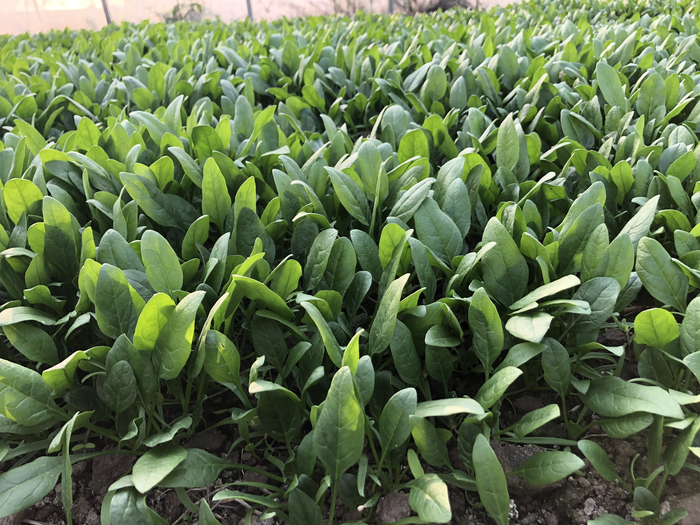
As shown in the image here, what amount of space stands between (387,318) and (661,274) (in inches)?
25.5

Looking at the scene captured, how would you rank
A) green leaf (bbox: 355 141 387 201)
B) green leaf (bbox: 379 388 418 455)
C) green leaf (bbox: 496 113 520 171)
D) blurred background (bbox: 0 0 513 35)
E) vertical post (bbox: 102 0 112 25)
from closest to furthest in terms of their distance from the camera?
green leaf (bbox: 379 388 418 455), green leaf (bbox: 355 141 387 201), green leaf (bbox: 496 113 520 171), blurred background (bbox: 0 0 513 35), vertical post (bbox: 102 0 112 25)

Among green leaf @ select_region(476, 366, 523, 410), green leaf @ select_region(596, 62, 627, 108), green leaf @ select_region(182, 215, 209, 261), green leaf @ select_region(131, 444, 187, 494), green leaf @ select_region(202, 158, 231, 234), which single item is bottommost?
green leaf @ select_region(131, 444, 187, 494)

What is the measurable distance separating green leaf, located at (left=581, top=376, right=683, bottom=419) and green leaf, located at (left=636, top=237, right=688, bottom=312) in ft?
0.84

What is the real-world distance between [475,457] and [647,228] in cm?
71

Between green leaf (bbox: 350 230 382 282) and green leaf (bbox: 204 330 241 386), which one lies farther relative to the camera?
green leaf (bbox: 350 230 382 282)

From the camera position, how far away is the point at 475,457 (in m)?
0.82

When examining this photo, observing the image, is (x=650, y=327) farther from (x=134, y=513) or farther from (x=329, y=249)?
(x=134, y=513)

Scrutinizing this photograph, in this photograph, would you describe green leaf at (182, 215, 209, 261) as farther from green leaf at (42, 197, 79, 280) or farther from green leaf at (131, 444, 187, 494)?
green leaf at (131, 444, 187, 494)

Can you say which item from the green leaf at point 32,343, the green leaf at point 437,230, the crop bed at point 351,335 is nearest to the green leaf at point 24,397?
the crop bed at point 351,335

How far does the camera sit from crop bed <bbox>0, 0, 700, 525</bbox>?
901 mm

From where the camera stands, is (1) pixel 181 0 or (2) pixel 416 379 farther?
(1) pixel 181 0

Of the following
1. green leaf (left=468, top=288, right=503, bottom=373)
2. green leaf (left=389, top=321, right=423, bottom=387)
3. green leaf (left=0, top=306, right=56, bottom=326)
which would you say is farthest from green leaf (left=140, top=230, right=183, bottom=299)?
green leaf (left=468, top=288, right=503, bottom=373)

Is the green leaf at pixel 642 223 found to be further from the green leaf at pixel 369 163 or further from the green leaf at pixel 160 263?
the green leaf at pixel 160 263

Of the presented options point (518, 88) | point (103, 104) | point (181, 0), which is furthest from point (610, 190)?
point (181, 0)
